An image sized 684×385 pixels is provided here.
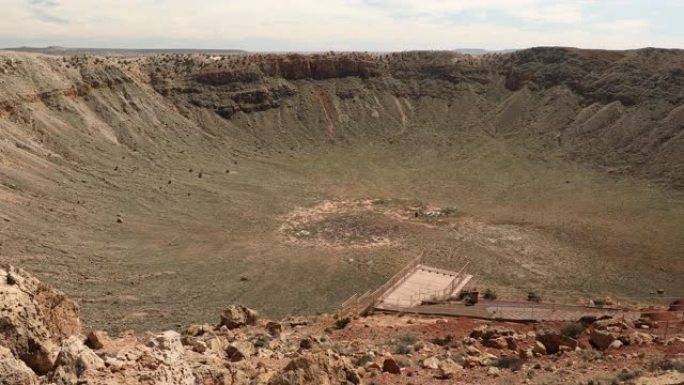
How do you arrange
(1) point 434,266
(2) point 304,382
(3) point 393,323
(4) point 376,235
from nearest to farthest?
1. (2) point 304,382
2. (3) point 393,323
3. (1) point 434,266
4. (4) point 376,235

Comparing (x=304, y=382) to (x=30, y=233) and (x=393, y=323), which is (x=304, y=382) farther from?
(x=30, y=233)

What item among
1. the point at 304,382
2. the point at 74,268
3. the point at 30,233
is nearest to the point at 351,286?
the point at 74,268

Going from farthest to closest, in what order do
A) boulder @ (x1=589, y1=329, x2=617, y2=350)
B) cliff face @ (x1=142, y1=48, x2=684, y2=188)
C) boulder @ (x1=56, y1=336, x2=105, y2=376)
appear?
cliff face @ (x1=142, y1=48, x2=684, y2=188)
boulder @ (x1=589, y1=329, x2=617, y2=350)
boulder @ (x1=56, y1=336, x2=105, y2=376)

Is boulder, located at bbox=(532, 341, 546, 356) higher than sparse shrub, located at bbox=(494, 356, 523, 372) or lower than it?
lower

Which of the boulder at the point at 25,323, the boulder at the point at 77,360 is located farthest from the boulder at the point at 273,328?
the boulder at the point at 77,360

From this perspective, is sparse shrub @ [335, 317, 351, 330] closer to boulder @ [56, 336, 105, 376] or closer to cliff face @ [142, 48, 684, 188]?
boulder @ [56, 336, 105, 376]

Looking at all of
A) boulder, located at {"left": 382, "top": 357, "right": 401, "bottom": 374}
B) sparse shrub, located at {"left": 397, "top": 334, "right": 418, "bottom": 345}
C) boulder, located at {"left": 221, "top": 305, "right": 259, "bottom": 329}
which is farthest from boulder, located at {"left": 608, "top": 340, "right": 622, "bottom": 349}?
boulder, located at {"left": 221, "top": 305, "right": 259, "bottom": 329}
